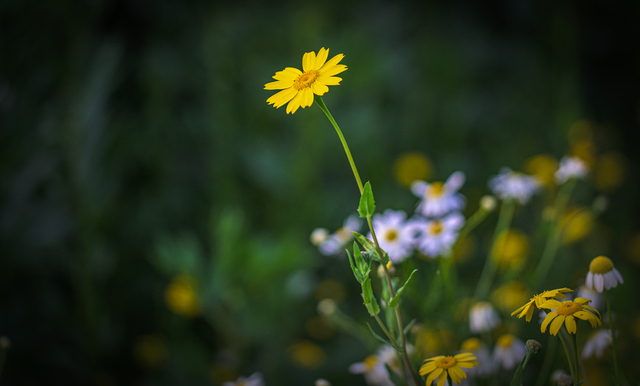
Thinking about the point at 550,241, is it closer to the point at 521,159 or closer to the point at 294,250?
the point at 294,250

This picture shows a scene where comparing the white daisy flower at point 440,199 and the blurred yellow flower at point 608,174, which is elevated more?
the blurred yellow flower at point 608,174

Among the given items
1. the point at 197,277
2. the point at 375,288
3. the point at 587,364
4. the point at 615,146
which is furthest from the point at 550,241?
the point at 615,146

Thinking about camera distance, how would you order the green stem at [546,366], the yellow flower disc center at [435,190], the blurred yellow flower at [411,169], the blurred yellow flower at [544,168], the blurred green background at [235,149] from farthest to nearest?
the blurred yellow flower at [411,169], the blurred yellow flower at [544,168], the blurred green background at [235,149], the yellow flower disc center at [435,190], the green stem at [546,366]

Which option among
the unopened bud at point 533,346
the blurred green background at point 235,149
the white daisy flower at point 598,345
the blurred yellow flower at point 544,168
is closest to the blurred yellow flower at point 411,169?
the blurred green background at point 235,149

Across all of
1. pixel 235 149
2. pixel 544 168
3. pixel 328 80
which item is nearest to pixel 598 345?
pixel 328 80

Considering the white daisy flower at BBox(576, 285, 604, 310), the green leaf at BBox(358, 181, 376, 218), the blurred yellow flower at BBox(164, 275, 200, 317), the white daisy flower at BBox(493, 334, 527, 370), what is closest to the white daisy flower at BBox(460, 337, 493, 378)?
the white daisy flower at BBox(493, 334, 527, 370)

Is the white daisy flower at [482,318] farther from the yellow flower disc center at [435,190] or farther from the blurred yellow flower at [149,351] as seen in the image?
the blurred yellow flower at [149,351]

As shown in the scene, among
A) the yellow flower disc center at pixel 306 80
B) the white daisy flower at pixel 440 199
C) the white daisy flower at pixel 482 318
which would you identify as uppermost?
the white daisy flower at pixel 440 199
